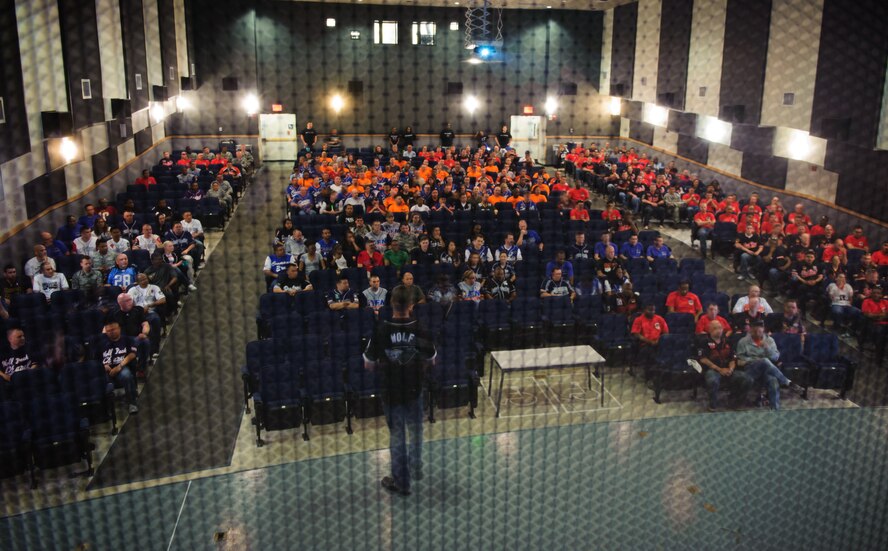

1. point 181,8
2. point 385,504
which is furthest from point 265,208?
point 385,504

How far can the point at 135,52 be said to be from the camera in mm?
8164

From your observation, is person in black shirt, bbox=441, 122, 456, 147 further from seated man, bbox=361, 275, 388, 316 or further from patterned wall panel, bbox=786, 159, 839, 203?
seated man, bbox=361, 275, 388, 316

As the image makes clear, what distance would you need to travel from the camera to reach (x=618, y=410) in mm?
3936

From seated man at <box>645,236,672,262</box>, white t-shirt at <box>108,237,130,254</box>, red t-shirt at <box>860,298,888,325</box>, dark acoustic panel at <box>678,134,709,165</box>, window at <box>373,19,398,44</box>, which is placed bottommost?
red t-shirt at <box>860,298,888,325</box>

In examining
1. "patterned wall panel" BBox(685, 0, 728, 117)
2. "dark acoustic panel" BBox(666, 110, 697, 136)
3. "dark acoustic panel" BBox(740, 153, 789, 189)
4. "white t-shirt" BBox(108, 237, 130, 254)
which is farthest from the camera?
"dark acoustic panel" BBox(666, 110, 697, 136)

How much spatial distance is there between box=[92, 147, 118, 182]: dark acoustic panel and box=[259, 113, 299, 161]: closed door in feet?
17.6

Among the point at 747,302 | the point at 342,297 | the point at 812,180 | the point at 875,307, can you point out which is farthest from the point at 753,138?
the point at 342,297

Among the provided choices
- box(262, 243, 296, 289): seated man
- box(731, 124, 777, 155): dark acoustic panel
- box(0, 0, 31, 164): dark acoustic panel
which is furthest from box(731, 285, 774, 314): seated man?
box(0, 0, 31, 164): dark acoustic panel

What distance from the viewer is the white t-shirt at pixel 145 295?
4652 millimetres

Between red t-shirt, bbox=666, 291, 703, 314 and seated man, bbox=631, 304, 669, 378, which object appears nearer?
seated man, bbox=631, 304, 669, 378

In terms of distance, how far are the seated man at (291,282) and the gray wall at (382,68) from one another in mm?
9060

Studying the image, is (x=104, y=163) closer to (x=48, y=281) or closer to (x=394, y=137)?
(x=48, y=281)

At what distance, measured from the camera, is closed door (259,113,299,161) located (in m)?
13.4

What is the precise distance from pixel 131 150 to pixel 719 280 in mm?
7390
